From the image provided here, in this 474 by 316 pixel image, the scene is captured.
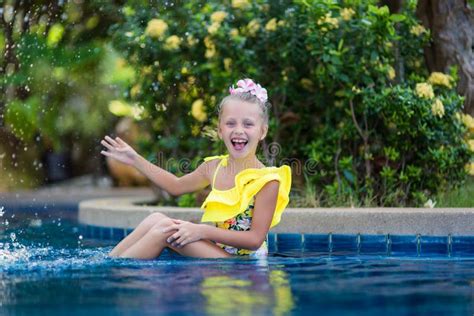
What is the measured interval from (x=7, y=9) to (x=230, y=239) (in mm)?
8533

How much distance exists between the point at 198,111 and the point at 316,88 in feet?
3.73

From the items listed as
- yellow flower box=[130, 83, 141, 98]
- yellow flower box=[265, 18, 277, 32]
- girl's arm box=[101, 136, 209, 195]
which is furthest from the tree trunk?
girl's arm box=[101, 136, 209, 195]

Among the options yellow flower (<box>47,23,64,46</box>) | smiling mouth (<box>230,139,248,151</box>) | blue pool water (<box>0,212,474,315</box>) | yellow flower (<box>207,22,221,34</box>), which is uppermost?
yellow flower (<box>47,23,64,46</box>)

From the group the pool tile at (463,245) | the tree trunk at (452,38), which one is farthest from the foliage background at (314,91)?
the pool tile at (463,245)

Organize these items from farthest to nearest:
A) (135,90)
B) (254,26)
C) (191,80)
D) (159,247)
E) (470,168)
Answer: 1. (135,90)
2. (191,80)
3. (254,26)
4. (470,168)
5. (159,247)

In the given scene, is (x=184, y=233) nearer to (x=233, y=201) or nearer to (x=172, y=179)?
(x=233, y=201)

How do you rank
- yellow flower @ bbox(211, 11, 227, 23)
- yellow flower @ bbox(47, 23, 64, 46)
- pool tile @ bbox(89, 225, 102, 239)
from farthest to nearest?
1. yellow flower @ bbox(47, 23, 64, 46)
2. yellow flower @ bbox(211, 11, 227, 23)
3. pool tile @ bbox(89, 225, 102, 239)

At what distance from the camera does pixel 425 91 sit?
741 centimetres

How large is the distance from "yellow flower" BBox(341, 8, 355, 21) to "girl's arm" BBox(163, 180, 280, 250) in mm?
3065

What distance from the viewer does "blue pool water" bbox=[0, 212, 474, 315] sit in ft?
11.9

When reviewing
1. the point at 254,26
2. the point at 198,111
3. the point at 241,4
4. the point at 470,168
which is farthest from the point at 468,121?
the point at 198,111

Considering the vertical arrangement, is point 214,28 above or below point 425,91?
above

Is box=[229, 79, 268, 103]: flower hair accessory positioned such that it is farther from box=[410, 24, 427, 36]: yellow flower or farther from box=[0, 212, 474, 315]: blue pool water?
box=[410, 24, 427, 36]: yellow flower

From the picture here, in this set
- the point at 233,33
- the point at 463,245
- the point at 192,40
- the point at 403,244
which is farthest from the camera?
the point at 192,40
